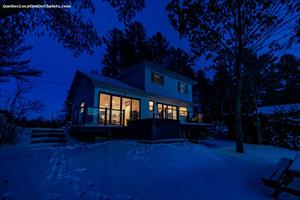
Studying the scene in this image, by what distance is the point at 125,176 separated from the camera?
13.0ft

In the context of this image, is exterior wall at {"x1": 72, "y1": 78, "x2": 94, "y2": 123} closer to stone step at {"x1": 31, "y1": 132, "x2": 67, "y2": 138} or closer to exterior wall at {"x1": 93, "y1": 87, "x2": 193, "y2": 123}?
exterior wall at {"x1": 93, "y1": 87, "x2": 193, "y2": 123}

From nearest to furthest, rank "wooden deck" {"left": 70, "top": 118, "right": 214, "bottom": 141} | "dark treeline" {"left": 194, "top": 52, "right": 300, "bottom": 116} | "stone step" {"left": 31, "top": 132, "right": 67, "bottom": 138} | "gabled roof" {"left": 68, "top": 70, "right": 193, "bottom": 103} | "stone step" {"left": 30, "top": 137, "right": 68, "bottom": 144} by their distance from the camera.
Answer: "stone step" {"left": 30, "top": 137, "right": 68, "bottom": 144}
"stone step" {"left": 31, "top": 132, "right": 67, "bottom": 138}
"wooden deck" {"left": 70, "top": 118, "right": 214, "bottom": 141}
"gabled roof" {"left": 68, "top": 70, "right": 193, "bottom": 103}
"dark treeline" {"left": 194, "top": 52, "right": 300, "bottom": 116}

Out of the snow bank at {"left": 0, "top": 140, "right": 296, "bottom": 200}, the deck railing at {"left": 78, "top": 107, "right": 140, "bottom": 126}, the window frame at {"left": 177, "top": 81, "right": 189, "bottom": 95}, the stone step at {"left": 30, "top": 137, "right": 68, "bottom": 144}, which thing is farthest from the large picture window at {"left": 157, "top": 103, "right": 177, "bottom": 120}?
the snow bank at {"left": 0, "top": 140, "right": 296, "bottom": 200}

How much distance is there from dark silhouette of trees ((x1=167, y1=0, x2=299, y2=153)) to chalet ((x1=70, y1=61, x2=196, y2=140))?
490 centimetres

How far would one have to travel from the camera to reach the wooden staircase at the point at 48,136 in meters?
7.37

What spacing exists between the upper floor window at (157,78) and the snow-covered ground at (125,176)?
9044mm

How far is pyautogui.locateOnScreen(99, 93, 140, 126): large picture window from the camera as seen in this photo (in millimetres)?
10395

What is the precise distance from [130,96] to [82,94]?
3.87 metres

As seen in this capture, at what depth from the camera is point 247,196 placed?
9.47ft

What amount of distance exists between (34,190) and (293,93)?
28.4m

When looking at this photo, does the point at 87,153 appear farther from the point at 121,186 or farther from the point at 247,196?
the point at 247,196

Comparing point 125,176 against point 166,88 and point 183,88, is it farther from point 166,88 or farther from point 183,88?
point 183,88

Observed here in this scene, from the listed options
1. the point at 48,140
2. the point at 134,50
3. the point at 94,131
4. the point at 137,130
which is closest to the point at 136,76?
the point at 137,130

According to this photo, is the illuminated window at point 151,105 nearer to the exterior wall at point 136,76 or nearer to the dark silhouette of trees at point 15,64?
the exterior wall at point 136,76
